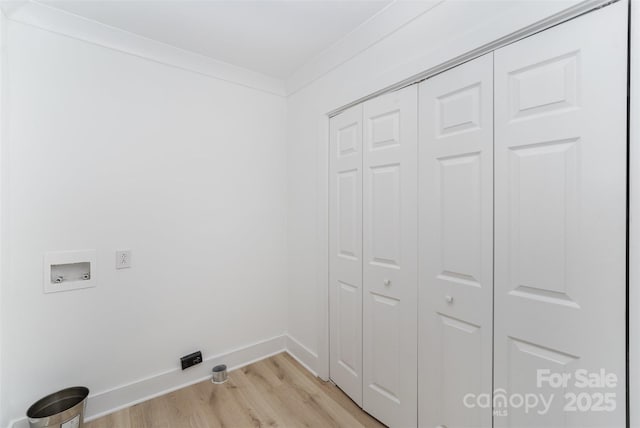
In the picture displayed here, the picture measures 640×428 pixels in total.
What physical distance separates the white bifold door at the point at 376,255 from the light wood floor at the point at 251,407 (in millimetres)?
147

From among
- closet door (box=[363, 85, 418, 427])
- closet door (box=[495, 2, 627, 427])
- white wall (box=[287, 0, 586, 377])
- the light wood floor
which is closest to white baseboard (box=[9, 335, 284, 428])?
the light wood floor

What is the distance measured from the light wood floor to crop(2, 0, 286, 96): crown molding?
2.39 metres

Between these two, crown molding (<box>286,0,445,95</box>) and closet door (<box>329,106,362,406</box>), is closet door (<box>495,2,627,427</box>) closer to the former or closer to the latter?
crown molding (<box>286,0,445,95</box>)

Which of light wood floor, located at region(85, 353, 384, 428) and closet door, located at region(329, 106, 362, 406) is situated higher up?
closet door, located at region(329, 106, 362, 406)

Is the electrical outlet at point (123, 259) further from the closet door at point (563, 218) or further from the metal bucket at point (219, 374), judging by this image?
the closet door at point (563, 218)

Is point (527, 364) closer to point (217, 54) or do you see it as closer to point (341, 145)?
point (341, 145)

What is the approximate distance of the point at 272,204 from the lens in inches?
101

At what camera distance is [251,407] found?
187 cm

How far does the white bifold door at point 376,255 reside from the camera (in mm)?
1579

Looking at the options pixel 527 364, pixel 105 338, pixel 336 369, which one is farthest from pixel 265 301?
pixel 527 364

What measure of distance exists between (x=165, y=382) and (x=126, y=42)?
2.37 meters

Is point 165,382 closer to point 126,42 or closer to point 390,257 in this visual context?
point 390,257

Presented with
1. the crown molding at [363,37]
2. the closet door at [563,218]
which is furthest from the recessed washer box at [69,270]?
the closet door at [563,218]

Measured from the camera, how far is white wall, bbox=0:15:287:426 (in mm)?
1590
